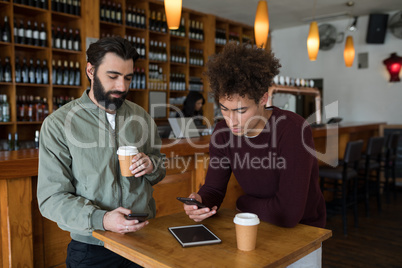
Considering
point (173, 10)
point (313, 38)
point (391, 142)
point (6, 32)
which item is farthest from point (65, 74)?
point (391, 142)

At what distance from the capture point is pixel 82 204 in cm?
127

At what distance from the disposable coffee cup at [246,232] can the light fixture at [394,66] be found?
6415mm

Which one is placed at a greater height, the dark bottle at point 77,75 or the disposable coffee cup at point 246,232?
the dark bottle at point 77,75

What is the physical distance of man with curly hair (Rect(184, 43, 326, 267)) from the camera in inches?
51.2

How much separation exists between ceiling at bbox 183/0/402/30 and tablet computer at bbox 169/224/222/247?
16.9 feet

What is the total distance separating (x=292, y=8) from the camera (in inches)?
243

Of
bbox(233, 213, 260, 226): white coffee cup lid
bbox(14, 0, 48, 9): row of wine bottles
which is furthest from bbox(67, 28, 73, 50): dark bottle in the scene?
bbox(233, 213, 260, 226): white coffee cup lid

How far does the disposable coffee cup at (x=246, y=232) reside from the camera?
1077 mm

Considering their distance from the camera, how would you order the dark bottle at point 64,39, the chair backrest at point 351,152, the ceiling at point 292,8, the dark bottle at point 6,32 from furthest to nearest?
1. the ceiling at point 292,8
2. the dark bottle at point 64,39
3. the dark bottle at point 6,32
4. the chair backrest at point 351,152

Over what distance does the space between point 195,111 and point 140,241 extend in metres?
3.93

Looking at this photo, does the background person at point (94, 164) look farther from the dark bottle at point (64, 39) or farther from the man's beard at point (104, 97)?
the dark bottle at point (64, 39)

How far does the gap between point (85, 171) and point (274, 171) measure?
0.73 metres

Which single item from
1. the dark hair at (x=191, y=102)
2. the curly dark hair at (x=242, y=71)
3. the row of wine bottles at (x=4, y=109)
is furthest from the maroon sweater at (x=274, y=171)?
the row of wine bottles at (x=4, y=109)

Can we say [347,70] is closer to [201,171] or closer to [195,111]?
[195,111]
